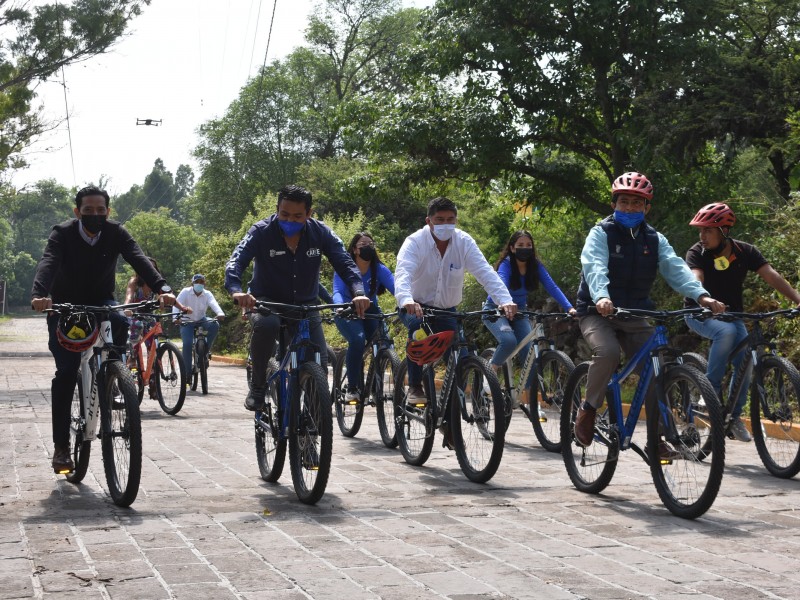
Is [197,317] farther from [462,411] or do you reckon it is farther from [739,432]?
[739,432]

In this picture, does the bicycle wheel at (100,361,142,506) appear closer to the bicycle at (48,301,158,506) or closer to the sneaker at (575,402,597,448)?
the bicycle at (48,301,158,506)

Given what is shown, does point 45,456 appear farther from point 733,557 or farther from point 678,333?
point 678,333

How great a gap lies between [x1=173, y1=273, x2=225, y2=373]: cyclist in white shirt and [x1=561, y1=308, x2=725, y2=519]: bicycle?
8674 mm

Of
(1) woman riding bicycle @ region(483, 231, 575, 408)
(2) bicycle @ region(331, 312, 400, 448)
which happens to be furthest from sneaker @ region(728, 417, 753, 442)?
(2) bicycle @ region(331, 312, 400, 448)

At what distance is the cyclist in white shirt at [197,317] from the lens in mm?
15242

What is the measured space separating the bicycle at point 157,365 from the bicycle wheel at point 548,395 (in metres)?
4.83

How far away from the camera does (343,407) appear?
415 inches

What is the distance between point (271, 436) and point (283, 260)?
1144mm

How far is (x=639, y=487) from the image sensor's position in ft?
24.2

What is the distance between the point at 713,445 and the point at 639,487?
1461mm

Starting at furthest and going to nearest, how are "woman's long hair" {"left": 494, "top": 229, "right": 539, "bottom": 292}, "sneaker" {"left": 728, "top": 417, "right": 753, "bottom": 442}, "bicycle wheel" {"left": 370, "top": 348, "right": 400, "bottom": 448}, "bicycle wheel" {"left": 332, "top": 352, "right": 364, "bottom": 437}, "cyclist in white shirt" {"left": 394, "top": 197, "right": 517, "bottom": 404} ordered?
"woman's long hair" {"left": 494, "top": 229, "right": 539, "bottom": 292} < "bicycle wheel" {"left": 332, "top": 352, "right": 364, "bottom": 437} < "bicycle wheel" {"left": 370, "top": 348, "right": 400, "bottom": 448} < "cyclist in white shirt" {"left": 394, "top": 197, "right": 517, "bottom": 404} < "sneaker" {"left": 728, "top": 417, "right": 753, "bottom": 442}

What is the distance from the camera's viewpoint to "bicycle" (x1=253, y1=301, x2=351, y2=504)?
21.0ft

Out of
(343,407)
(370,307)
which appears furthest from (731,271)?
(343,407)

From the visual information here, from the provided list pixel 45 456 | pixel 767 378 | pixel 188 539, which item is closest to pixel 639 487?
pixel 767 378
